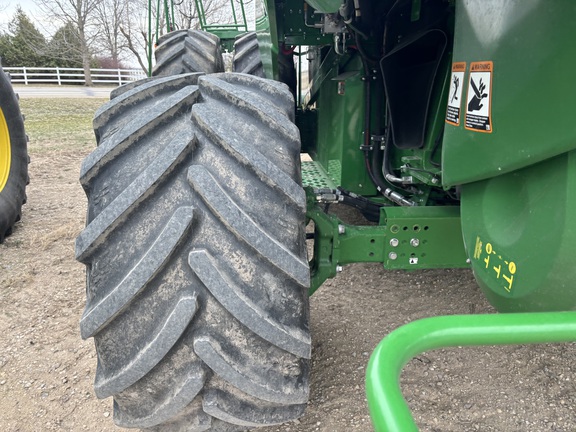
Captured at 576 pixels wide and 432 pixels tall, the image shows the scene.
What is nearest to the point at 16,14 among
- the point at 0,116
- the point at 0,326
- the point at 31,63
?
the point at 31,63

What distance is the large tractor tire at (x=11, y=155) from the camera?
351 cm

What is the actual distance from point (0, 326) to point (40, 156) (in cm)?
440

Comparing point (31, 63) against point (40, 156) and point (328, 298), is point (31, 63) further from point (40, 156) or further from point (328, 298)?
point (328, 298)

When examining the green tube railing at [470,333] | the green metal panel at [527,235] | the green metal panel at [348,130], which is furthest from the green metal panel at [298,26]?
the green tube railing at [470,333]

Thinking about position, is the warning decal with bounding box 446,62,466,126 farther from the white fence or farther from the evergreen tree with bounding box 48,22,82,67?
the evergreen tree with bounding box 48,22,82,67

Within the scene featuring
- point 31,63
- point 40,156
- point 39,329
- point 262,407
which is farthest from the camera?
point 31,63

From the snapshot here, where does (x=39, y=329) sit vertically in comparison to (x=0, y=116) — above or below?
below

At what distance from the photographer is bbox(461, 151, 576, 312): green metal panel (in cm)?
103

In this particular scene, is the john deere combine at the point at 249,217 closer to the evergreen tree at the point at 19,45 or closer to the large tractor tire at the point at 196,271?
the large tractor tire at the point at 196,271

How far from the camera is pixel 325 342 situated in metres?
2.29

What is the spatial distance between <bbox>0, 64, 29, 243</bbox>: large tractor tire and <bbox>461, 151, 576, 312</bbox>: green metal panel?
3.29m

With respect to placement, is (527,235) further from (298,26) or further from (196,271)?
(298,26)

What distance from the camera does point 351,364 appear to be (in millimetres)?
2131

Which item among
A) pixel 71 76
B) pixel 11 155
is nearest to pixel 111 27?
pixel 71 76
